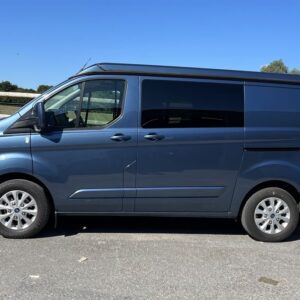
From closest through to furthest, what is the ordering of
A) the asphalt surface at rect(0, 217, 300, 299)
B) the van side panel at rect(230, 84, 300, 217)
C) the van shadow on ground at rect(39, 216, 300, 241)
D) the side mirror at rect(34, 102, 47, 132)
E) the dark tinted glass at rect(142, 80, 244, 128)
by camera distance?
the asphalt surface at rect(0, 217, 300, 299)
the side mirror at rect(34, 102, 47, 132)
the dark tinted glass at rect(142, 80, 244, 128)
the van side panel at rect(230, 84, 300, 217)
the van shadow on ground at rect(39, 216, 300, 241)

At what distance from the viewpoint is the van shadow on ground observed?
6.07 meters

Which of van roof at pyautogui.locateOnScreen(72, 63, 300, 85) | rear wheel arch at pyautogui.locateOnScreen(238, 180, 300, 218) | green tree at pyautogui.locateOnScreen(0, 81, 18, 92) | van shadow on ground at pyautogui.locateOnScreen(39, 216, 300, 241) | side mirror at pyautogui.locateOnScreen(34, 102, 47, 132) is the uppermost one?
green tree at pyautogui.locateOnScreen(0, 81, 18, 92)

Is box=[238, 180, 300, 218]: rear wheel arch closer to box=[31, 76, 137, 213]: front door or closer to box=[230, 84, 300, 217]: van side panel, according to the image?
box=[230, 84, 300, 217]: van side panel

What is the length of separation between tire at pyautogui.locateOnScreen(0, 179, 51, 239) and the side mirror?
657mm

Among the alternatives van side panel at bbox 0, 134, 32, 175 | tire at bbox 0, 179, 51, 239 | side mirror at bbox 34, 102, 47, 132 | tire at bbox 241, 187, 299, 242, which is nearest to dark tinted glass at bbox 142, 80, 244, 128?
tire at bbox 241, 187, 299, 242

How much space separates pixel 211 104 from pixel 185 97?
326 mm

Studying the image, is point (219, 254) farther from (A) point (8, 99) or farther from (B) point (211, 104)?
(A) point (8, 99)

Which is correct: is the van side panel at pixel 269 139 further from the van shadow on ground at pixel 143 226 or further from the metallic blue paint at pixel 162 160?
the van shadow on ground at pixel 143 226

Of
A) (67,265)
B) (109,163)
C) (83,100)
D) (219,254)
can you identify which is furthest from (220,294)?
(83,100)

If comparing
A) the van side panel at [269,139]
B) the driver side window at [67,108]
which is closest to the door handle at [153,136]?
the driver side window at [67,108]

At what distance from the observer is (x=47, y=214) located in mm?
5621

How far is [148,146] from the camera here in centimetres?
556

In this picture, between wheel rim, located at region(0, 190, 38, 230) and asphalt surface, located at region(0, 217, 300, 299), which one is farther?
wheel rim, located at region(0, 190, 38, 230)

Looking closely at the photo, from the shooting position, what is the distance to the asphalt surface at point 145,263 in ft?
13.9
